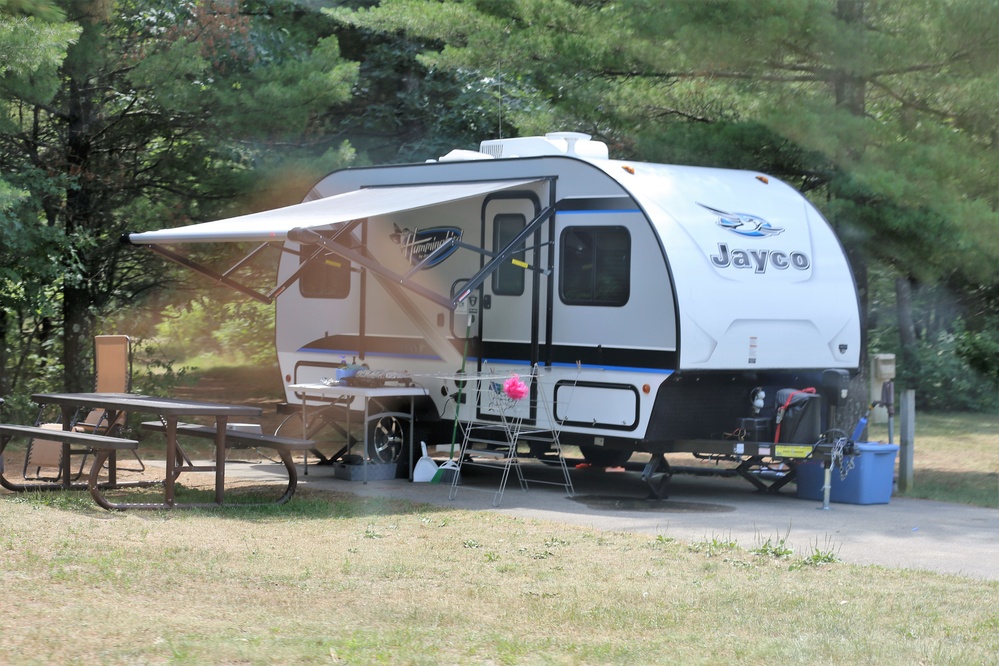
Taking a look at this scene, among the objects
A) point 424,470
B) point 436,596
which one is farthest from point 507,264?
point 436,596

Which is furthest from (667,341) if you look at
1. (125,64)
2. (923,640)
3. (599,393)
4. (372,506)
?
(125,64)

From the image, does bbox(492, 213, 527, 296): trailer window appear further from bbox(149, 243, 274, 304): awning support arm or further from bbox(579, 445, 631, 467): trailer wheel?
bbox(149, 243, 274, 304): awning support arm

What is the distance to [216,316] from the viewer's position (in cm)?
Answer: 2059

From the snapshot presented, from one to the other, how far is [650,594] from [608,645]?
114 centimetres

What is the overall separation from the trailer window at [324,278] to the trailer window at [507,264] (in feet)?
5.75

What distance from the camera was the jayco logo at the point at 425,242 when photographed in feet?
38.9

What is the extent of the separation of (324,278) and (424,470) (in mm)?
2572

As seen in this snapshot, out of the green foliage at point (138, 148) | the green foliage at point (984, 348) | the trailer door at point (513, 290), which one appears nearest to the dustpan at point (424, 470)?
the trailer door at point (513, 290)

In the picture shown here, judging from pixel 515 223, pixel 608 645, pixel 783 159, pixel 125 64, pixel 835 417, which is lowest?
pixel 608 645

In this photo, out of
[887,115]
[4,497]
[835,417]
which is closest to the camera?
[4,497]

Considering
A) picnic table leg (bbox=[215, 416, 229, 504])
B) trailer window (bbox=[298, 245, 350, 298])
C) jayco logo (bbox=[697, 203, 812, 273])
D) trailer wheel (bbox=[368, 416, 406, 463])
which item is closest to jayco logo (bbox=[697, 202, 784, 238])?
jayco logo (bbox=[697, 203, 812, 273])

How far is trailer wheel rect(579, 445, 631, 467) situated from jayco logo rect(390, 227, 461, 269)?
2208 mm

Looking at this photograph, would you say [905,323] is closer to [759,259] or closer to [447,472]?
[759,259]

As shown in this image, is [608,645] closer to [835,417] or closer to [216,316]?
[835,417]
